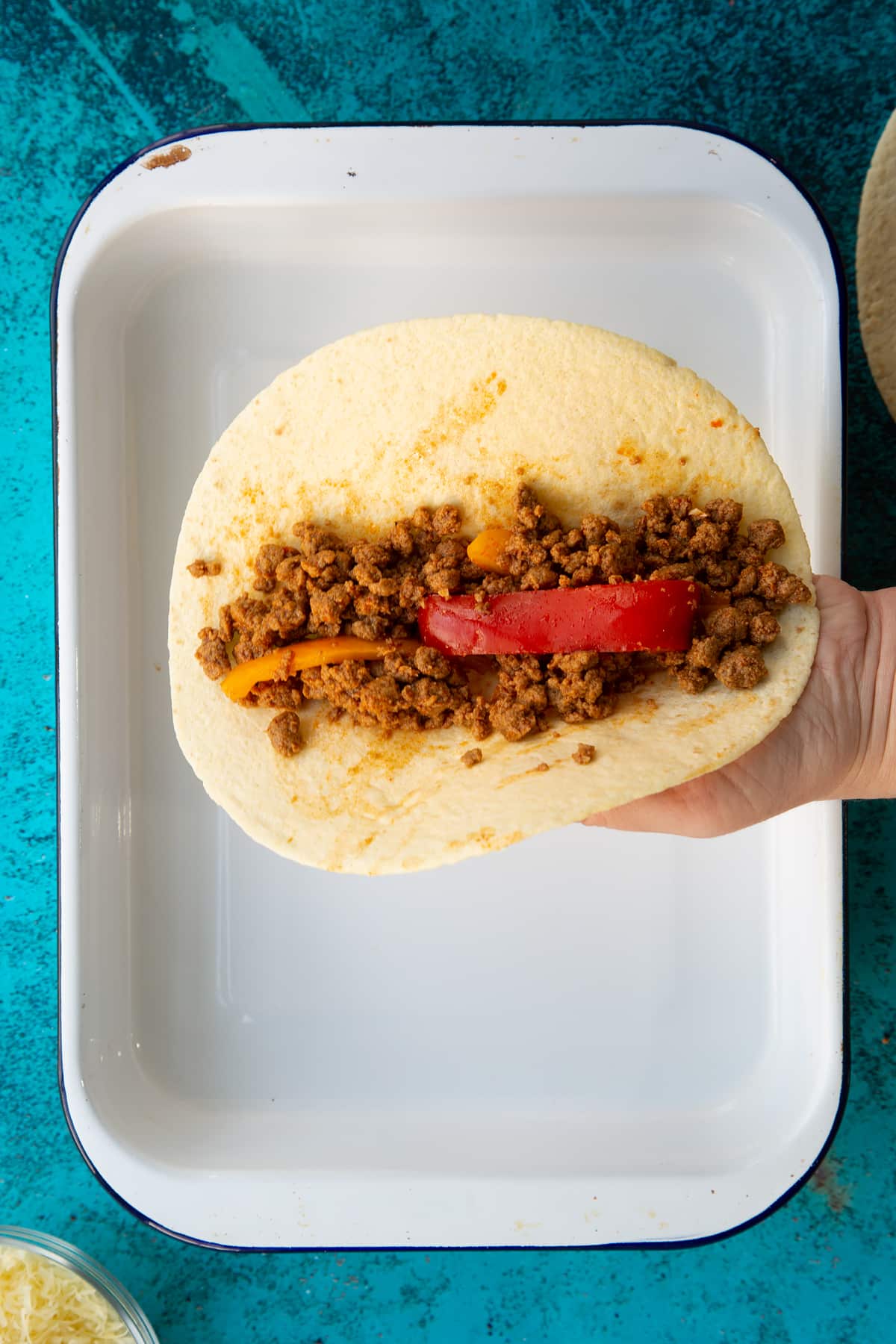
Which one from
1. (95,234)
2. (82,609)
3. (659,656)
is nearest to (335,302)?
(95,234)

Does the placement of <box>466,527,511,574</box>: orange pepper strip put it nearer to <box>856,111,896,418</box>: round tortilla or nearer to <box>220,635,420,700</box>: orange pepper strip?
<box>220,635,420,700</box>: orange pepper strip

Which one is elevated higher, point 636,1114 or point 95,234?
point 95,234

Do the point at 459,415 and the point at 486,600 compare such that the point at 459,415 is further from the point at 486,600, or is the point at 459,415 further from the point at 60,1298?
the point at 60,1298

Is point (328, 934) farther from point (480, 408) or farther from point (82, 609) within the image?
point (480, 408)

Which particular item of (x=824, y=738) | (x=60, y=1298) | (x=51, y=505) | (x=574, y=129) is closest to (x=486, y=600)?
(x=824, y=738)

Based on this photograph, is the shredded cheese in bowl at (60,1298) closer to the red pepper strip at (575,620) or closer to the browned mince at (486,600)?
the browned mince at (486,600)

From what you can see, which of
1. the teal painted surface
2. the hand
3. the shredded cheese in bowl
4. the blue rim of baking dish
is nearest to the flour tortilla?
the hand

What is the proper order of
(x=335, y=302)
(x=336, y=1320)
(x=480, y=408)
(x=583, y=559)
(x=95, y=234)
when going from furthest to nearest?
(x=336, y=1320)
(x=335, y=302)
(x=95, y=234)
(x=480, y=408)
(x=583, y=559)
